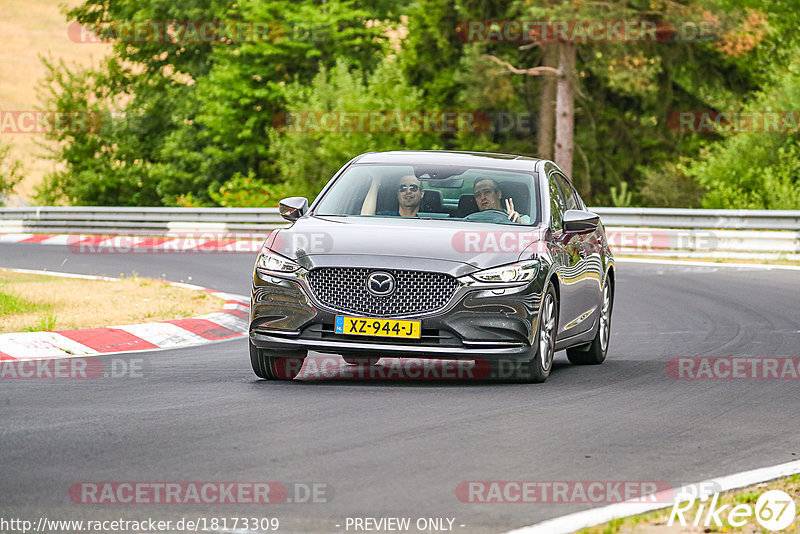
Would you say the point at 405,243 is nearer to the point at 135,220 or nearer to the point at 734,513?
the point at 734,513

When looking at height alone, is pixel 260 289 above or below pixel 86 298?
above

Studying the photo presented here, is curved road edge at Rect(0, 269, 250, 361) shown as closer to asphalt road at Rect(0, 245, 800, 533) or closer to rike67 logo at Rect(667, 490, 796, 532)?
asphalt road at Rect(0, 245, 800, 533)

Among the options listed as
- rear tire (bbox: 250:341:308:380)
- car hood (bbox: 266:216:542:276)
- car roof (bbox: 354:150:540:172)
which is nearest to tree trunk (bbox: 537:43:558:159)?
car roof (bbox: 354:150:540:172)

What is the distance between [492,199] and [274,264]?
192cm

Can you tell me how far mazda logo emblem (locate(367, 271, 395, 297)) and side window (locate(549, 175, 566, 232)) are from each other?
172 cm

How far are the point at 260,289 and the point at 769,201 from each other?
76.9 feet

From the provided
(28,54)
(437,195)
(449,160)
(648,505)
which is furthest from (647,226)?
(28,54)

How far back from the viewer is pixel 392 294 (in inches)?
375

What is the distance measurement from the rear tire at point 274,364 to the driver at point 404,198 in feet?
4.32

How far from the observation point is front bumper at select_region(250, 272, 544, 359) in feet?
31.3

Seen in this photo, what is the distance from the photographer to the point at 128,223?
120 ft

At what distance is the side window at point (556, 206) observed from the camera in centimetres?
1085

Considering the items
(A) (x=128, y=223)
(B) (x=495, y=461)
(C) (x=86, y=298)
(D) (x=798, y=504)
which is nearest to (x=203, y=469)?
(B) (x=495, y=461)

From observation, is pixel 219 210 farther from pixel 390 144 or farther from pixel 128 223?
pixel 390 144
